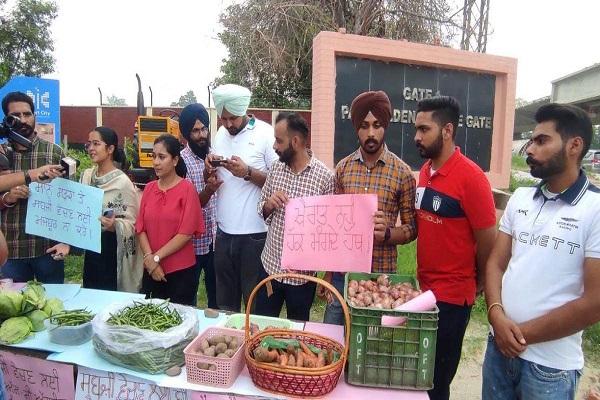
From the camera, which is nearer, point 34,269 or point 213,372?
point 213,372

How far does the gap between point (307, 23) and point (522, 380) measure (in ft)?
37.0

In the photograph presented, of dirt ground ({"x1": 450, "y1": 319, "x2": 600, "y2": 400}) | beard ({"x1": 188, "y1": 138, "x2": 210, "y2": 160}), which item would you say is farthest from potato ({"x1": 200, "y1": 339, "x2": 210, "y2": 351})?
dirt ground ({"x1": 450, "y1": 319, "x2": 600, "y2": 400})

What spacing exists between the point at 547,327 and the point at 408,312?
2.03ft

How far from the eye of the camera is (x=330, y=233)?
7.66 feet

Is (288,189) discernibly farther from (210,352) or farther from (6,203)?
(6,203)

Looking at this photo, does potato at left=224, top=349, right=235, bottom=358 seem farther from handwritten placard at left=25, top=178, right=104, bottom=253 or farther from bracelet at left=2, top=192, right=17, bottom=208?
bracelet at left=2, top=192, right=17, bottom=208

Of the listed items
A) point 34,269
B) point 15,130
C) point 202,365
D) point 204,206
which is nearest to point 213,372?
point 202,365

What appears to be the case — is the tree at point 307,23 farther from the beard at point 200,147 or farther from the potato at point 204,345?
the potato at point 204,345

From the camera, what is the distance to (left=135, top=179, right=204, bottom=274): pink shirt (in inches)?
114

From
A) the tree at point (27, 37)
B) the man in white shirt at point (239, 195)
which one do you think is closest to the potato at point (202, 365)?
the man in white shirt at point (239, 195)

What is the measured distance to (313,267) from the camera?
2340mm

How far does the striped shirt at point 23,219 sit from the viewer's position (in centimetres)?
300

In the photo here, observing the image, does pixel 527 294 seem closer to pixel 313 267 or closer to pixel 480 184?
pixel 480 184

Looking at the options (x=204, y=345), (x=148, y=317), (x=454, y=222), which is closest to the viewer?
(x=204, y=345)
